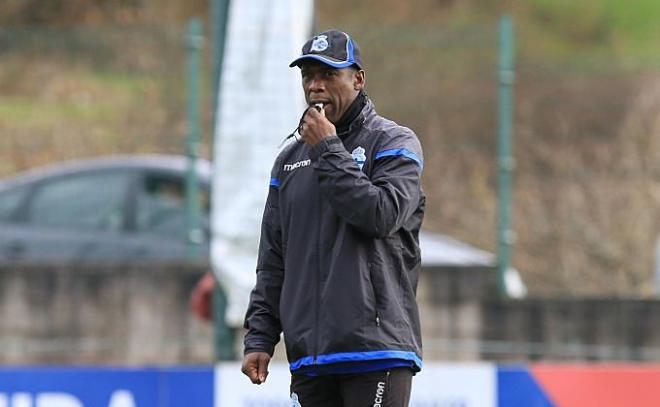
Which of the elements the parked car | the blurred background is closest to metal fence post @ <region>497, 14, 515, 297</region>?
the blurred background

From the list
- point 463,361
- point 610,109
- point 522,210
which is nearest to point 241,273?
point 463,361

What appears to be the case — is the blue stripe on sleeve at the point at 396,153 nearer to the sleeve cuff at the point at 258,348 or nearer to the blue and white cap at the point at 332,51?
the blue and white cap at the point at 332,51

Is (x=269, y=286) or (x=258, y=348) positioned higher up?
(x=269, y=286)

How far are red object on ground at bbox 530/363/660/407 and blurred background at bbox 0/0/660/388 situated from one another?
2.83 meters

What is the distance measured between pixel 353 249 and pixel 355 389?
0.45 meters

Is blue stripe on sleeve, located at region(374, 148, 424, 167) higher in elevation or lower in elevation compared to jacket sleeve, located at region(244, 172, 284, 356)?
higher

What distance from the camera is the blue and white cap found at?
5047 millimetres

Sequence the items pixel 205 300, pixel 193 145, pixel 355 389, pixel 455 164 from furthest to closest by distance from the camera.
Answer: pixel 455 164, pixel 193 145, pixel 205 300, pixel 355 389

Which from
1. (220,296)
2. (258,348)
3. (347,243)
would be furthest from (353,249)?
(220,296)

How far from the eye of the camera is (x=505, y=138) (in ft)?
37.0

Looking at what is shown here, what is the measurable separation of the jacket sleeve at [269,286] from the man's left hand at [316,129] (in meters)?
0.44

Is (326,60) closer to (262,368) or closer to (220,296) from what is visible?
(262,368)

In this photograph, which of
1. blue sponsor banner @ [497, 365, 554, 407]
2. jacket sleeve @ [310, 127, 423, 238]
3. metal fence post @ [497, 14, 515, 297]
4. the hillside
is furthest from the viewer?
the hillside

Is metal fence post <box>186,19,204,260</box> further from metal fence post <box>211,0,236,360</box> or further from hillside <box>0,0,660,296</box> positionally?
metal fence post <box>211,0,236,360</box>
